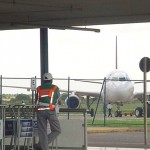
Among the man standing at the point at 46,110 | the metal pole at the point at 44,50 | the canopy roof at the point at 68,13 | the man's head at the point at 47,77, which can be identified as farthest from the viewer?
the metal pole at the point at 44,50

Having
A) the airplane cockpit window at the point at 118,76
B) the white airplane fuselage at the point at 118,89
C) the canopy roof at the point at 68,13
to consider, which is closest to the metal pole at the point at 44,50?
the canopy roof at the point at 68,13

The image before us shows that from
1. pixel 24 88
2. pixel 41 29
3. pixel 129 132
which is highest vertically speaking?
pixel 41 29

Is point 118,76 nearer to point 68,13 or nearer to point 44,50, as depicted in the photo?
point 44,50

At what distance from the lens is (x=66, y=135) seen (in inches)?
592

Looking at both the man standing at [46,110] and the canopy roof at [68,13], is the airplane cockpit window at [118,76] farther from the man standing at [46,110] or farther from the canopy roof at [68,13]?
the man standing at [46,110]

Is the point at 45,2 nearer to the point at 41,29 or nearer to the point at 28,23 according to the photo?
the point at 28,23

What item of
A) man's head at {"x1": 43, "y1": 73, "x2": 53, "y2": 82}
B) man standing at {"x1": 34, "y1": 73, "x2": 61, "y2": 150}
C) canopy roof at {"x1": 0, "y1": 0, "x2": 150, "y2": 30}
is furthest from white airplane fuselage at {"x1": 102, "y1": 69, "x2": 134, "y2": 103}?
man standing at {"x1": 34, "y1": 73, "x2": 61, "y2": 150}

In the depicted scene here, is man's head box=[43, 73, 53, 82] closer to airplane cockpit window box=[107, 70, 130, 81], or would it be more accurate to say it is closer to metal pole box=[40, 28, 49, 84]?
metal pole box=[40, 28, 49, 84]

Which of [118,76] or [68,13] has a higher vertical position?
[68,13]


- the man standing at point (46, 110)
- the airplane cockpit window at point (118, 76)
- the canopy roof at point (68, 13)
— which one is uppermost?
the canopy roof at point (68, 13)

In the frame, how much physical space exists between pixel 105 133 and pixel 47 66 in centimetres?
577

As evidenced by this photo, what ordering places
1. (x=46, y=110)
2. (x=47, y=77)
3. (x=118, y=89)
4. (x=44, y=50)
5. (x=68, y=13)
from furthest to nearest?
(x=118, y=89) < (x=44, y=50) < (x=68, y=13) < (x=47, y=77) < (x=46, y=110)

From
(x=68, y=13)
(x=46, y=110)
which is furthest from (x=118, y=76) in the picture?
(x=46, y=110)

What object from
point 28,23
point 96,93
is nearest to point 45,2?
point 28,23
